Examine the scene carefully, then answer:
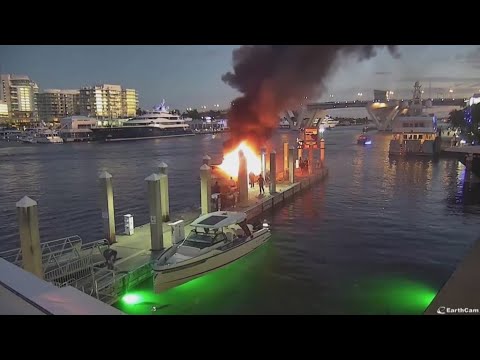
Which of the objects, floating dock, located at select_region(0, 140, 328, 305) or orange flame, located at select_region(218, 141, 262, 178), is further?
orange flame, located at select_region(218, 141, 262, 178)

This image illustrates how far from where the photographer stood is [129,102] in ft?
330

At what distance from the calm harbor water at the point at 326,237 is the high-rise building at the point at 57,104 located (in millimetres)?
75341

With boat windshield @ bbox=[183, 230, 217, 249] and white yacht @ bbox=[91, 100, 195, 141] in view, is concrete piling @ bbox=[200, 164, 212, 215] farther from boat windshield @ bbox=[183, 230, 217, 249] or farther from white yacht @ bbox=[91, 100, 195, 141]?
white yacht @ bbox=[91, 100, 195, 141]

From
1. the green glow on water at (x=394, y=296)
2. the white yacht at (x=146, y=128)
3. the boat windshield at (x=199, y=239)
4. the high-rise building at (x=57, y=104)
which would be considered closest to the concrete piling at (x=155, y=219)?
the boat windshield at (x=199, y=239)

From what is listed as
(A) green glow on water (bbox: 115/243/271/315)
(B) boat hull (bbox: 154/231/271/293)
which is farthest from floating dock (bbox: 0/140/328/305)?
(B) boat hull (bbox: 154/231/271/293)

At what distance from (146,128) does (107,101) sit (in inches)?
1148

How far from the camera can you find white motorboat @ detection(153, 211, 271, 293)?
8.60 meters

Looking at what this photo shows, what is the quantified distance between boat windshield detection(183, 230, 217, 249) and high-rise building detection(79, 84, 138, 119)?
8883 cm

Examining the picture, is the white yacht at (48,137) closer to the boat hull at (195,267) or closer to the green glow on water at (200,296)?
the boat hull at (195,267)

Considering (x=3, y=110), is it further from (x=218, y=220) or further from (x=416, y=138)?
(x=218, y=220)

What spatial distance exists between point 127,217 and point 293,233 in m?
5.71

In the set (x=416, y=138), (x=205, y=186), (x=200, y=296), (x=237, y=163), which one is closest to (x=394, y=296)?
(x=200, y=296)
